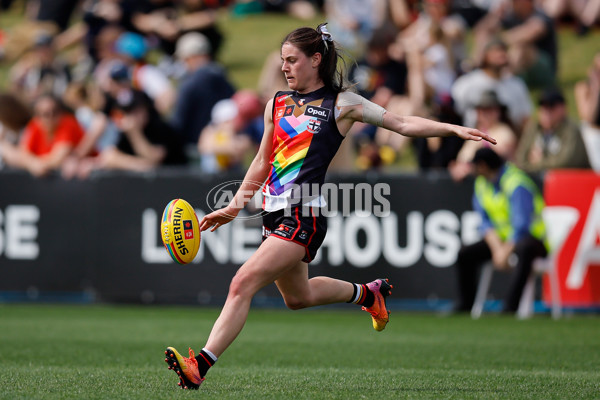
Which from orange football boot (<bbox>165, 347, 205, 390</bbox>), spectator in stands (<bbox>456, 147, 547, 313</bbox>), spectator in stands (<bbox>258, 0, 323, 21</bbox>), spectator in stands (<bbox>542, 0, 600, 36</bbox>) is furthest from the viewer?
spectator in stands (<bbox>258, 0, 323, 21</bbox>)

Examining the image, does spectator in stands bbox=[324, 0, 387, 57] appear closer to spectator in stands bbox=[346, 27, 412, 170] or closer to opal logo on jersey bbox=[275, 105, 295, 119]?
spectator in stands bbox=[346, 27, 412, 170]

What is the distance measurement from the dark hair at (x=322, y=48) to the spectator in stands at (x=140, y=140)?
23.1 feet

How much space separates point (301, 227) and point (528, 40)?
37.5 feet

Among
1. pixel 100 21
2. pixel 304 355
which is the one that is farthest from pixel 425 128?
pixel 100 21

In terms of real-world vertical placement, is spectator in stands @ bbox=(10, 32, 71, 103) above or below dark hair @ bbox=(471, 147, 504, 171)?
above

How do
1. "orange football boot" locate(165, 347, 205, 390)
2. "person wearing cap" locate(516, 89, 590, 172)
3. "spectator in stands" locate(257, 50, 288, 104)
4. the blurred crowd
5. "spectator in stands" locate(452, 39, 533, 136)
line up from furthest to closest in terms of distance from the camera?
"spectator in stands" locate(257, 50, 288, 104), "spectator in stands" locate(452, 39, 533, 136), the blurred crowd, "person wearing cap" locate(516, 89, 590, 172), "orange football boot" locate(165, 347, 205, 390)

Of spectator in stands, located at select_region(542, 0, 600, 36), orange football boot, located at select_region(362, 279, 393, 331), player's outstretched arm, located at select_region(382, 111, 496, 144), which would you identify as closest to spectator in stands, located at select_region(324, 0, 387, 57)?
spectator in stands, located at select_region(542, 0, 600, 36)

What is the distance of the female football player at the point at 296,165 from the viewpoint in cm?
592

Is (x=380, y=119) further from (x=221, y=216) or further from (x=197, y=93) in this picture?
(x=197, y=93)

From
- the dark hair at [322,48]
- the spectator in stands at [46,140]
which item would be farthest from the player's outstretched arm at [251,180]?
the spectator in stands at [46,140]

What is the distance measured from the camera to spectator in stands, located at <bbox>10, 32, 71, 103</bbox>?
17109 mm

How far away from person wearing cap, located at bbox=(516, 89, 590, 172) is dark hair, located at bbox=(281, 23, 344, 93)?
21.1ft

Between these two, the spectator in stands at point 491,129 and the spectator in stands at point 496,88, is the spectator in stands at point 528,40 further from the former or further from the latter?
the spectator in stands at point 491,129

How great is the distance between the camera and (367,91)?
50.4 feet
